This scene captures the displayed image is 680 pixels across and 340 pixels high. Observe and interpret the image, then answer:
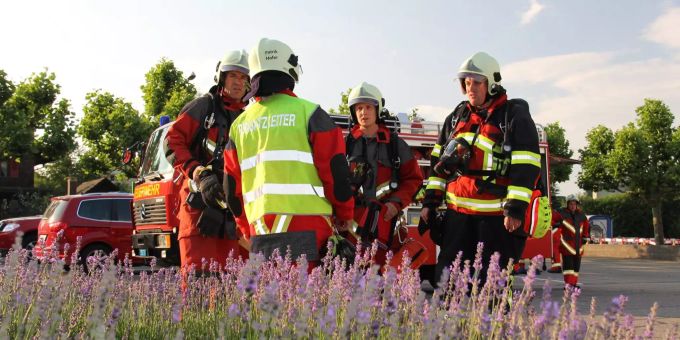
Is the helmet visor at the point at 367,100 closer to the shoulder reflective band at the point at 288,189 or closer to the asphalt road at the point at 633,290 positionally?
the asphalt road at the point at 633,290

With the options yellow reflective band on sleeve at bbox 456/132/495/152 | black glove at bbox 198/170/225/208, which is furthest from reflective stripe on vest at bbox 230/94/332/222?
yellow reflective band on sleeve at bbox 456/132/495/152

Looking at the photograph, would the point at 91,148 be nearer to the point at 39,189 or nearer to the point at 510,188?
the point at 39,189

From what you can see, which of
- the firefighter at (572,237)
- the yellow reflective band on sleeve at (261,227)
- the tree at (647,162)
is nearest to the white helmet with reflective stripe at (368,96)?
the yellow reflective band on sleeve at (261,227)

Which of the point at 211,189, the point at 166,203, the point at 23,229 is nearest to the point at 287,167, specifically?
the point at 211,189

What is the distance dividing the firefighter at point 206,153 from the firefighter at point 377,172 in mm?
1068

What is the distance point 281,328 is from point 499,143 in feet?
8.23

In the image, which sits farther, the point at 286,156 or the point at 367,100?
the point at 367,100

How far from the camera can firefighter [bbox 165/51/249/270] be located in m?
4.90

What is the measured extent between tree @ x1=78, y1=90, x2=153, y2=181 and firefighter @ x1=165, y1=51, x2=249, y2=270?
97.8 ft

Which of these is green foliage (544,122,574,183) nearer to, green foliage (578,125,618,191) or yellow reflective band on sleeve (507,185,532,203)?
green foliage (578,125,618,191)

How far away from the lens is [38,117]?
35219 mm

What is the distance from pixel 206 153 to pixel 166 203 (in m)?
4.63

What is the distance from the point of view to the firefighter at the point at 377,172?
5.75 m

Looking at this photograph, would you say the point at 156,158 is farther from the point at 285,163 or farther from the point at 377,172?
the point at 285,163
